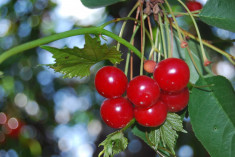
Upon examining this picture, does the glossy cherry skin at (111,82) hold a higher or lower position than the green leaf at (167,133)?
higher

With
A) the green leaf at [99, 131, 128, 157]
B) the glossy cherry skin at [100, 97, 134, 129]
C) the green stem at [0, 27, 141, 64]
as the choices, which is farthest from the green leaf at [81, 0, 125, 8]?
the green leaf at [99, 131, 128, 157]

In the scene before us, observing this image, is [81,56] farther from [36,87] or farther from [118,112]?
[36,87]

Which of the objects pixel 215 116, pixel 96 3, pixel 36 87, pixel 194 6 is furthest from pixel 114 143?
pixel 36 87

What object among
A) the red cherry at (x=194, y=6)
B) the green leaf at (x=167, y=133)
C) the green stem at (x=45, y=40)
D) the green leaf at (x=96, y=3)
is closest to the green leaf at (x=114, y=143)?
the green leaf at (x=167, y=133)

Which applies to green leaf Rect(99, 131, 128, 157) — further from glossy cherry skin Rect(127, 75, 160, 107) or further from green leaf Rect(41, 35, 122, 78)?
green leaf Rect(41, 35, 122, 78)

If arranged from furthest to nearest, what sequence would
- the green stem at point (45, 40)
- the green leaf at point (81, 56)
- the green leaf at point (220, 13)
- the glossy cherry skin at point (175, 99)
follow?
1. the green leaf at point (220, 13)
2. the glossy cherry skin at point (175, 99)
3. the green leaf at point (81, 56)
4. the green stem at point (45, 40)

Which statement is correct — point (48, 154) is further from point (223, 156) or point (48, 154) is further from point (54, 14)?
point (223, 156)

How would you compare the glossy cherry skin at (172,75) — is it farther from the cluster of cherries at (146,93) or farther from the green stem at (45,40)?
the green stem at (45,40)
